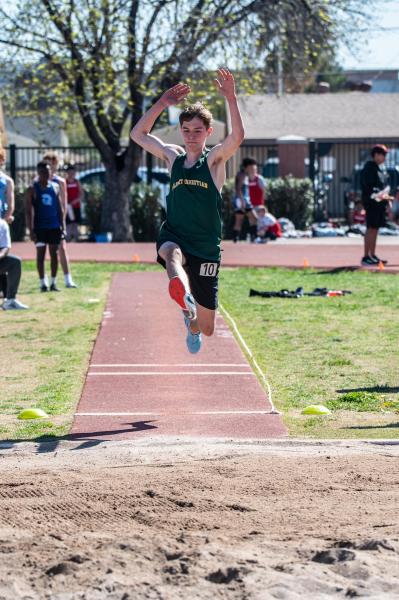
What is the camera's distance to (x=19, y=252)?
81.3ft

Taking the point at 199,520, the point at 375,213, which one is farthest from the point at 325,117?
the point at 199,520

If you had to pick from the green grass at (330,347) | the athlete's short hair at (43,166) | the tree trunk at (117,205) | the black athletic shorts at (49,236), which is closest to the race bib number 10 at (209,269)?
the green grass at (330,347)

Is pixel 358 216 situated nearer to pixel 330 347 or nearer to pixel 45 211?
pixel 45 211

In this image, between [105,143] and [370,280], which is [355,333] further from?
[105,143]

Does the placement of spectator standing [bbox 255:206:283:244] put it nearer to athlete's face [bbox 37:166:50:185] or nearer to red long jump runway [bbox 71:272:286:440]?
athlete's face [bbox 37:166:50:185]

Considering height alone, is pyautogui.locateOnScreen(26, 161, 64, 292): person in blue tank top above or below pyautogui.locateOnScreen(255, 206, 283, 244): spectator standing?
above

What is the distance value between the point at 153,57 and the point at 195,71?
3.86ft

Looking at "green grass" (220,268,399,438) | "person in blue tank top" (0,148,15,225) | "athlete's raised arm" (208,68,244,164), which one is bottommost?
"green grass" (220,268,399,438)

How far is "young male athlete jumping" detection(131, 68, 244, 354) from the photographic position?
26.2 feet

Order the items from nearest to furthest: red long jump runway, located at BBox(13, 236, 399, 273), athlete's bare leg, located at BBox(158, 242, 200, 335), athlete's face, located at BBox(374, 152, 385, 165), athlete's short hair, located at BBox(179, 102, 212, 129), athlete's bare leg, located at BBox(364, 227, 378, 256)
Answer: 1. athlete's bare leg, located at BBox(158, 242, 200, 335)
2. athlete's short hair, located at BBox(179, 102, 212, 129)
3. athlete's face, located at BBox(374, 152, 385, 165)
4. athlete's bare leg, located at BBox(364, 227, 378, 256)
5. red long jump runway, located at BBox(13, 236, 399, 273)

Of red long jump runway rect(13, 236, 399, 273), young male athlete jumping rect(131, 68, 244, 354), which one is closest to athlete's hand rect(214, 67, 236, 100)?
young male athlete jumping rect(131, 68, 244, 354)

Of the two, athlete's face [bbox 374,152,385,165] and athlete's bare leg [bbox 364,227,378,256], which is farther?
athlete's bare leg [bbox 364,227,378,256]

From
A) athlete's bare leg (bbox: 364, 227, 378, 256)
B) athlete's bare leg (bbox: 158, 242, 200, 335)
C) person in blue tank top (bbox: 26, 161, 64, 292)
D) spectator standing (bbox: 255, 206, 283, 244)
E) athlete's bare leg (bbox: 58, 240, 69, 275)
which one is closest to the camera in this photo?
athlete's bare leg (bbox: 158, 242, 200, 335)

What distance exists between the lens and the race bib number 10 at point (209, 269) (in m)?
8.33
